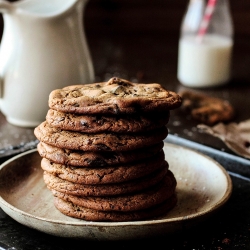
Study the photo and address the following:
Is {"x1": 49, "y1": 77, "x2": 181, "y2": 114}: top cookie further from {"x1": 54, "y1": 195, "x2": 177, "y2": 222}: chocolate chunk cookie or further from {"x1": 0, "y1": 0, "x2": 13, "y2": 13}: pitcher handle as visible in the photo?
{"x1": 0, "y1": 0, "x2": 13, "y2": 13}: pitcher handle

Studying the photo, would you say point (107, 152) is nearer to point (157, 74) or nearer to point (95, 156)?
point (95, 156)

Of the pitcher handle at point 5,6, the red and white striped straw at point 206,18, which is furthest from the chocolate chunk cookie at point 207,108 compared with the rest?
the pitcher handle at point 5,6

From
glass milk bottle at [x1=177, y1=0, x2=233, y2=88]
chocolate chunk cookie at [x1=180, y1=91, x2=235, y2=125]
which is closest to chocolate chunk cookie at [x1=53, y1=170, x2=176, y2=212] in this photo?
chocolate chunk cookie at [x1=180, y1=91, x2=235, y2=125]

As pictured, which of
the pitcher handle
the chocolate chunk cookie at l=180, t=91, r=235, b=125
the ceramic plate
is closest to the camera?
the ceramic plate

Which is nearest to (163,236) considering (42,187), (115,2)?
(42,187)

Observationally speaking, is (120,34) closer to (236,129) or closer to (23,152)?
(236,129)

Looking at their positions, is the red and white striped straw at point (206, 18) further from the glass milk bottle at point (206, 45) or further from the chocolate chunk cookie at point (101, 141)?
the chocolate chunk cookie at point (101, 141)

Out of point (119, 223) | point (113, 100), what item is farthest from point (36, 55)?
point (119, 223)
